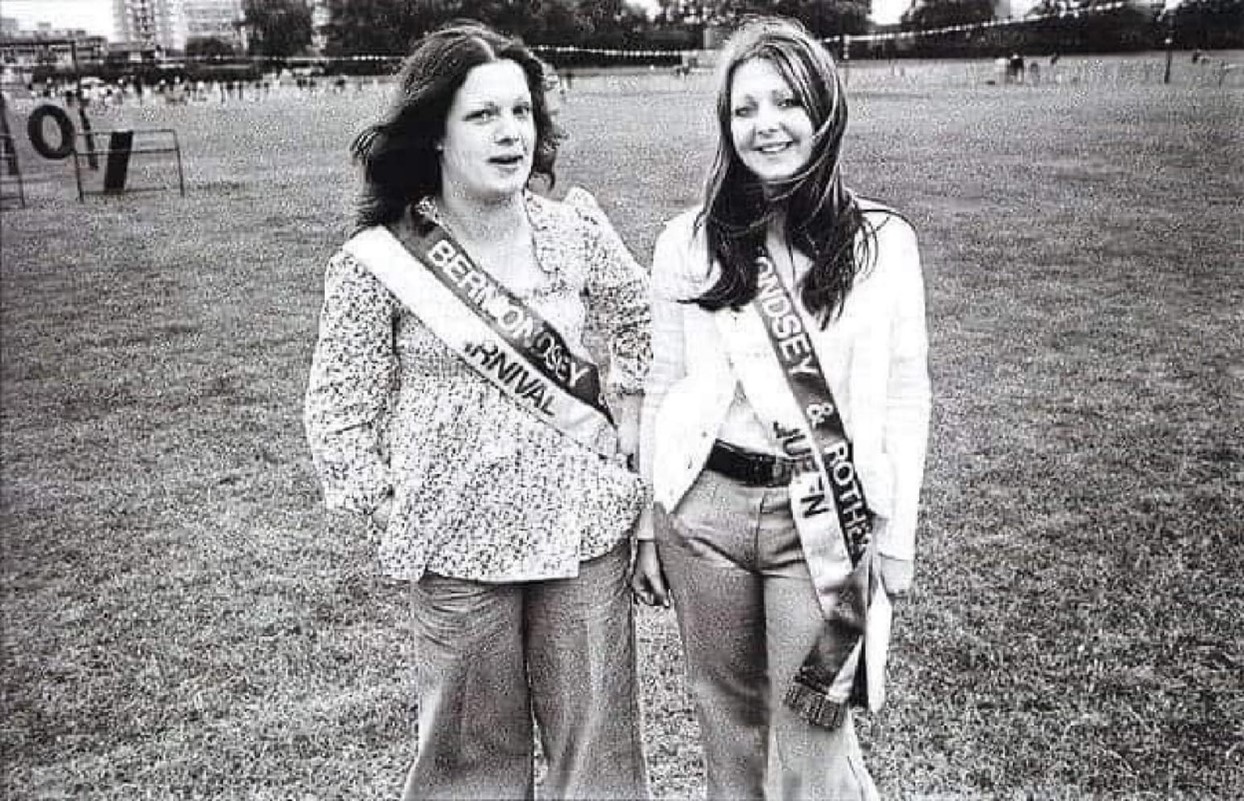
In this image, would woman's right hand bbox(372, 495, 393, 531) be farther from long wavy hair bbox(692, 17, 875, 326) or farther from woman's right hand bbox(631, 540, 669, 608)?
long wavy hair bbox(692, 17, 875, 326)

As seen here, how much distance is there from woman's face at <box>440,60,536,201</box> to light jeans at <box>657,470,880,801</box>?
652 millimetres

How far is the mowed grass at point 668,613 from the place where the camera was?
3.14m

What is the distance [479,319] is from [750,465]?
563mm

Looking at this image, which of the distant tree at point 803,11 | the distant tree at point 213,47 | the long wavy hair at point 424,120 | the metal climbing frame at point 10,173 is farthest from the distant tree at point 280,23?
the long wavy hair at point 424,120

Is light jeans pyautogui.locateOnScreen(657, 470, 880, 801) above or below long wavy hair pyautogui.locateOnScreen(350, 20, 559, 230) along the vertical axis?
below

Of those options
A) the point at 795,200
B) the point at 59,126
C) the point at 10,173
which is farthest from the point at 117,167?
the point at 795,200

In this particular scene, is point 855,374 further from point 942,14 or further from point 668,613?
point 942,14

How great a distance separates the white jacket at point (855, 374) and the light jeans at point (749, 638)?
0.10m

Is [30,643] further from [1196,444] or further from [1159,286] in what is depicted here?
[1159,286]

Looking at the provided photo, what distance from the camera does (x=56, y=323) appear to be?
28.0 ft

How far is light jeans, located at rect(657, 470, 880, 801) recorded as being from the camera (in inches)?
80.4

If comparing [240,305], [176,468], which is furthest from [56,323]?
[176,468]

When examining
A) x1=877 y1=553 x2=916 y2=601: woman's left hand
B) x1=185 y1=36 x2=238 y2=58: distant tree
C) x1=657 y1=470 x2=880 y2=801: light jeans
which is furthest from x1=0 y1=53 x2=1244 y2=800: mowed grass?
x1=185 y1=36 x2=238 y2=58: distant tree

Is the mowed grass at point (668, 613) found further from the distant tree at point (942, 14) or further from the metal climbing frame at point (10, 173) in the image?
the distant tree at point (942, 14)
